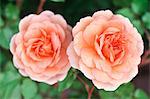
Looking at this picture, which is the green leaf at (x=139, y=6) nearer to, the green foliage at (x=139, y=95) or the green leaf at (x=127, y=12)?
the green leaf at (x=127, y=12)

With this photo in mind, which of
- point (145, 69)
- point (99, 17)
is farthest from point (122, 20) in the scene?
point (145, 69)

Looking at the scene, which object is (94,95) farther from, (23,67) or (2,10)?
(2,10)

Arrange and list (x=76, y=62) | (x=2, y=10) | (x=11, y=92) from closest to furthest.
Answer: (x=76, y=62) → (x=11, y=92) → (x=2, y=10)

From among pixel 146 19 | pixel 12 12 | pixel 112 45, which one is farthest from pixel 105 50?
pixel 12 12

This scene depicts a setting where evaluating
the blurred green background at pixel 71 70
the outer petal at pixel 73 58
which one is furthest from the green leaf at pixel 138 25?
the outer petal at pixel 73 58

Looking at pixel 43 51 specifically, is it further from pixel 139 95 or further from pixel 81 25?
pixel 139 95

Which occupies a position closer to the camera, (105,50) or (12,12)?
(105,50)
